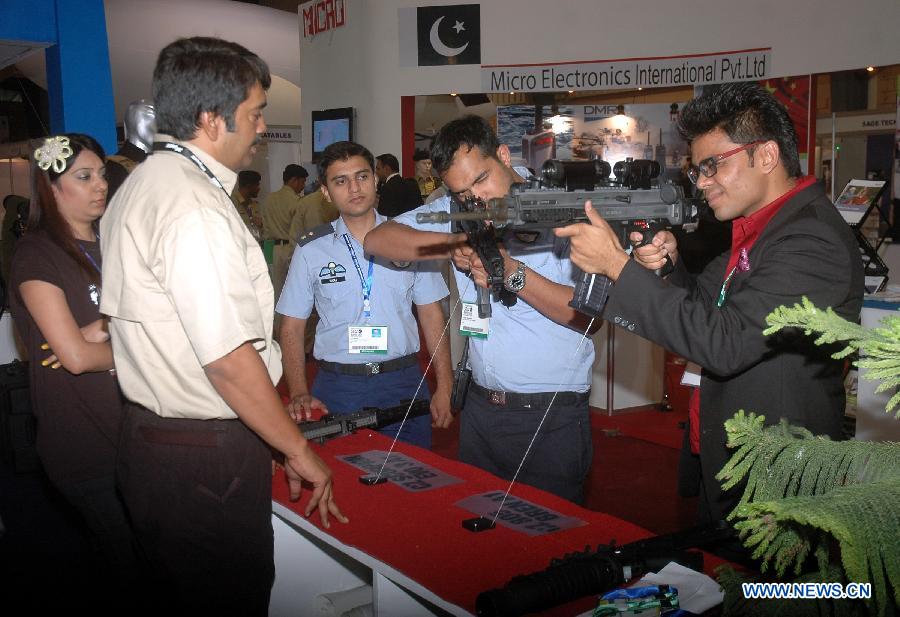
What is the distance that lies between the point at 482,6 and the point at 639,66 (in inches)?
59.2

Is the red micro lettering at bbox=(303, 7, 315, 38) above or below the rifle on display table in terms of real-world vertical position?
above

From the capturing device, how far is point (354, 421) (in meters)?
2.80

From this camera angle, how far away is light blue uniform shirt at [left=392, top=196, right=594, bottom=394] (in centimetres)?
257

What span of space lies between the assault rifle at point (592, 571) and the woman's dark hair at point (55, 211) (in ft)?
5.76

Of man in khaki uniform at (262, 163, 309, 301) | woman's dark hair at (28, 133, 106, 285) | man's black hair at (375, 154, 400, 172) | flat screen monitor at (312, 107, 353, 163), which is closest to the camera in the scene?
woman's dark hair at (28, 133, 106, 285)

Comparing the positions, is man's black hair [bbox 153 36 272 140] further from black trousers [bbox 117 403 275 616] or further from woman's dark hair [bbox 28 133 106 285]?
woman's dark hair [bbox 28 133 106 285]

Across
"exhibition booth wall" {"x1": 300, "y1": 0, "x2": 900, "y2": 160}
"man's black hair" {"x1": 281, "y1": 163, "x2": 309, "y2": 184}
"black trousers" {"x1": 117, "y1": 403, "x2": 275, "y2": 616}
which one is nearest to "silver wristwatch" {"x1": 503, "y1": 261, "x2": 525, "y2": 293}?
"black trousers" {"x1": 117, "y1": 403, "x2": 275, "y2": 616}

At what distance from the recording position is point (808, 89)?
6.38 metres

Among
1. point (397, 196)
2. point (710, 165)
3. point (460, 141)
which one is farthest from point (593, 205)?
point (397, 196)

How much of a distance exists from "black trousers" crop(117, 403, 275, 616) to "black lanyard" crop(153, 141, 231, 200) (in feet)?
1.76

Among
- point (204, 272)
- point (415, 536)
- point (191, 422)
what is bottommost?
point (415, 536)

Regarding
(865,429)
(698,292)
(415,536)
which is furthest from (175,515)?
(865,429)

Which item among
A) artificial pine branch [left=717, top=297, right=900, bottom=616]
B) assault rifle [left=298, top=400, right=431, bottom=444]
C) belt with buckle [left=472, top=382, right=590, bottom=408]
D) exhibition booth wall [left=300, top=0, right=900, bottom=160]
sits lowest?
assault rifle [left=298, top=400, right=431, bottom=444]

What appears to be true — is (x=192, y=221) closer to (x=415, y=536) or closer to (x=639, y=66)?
(x=415, y=536)
